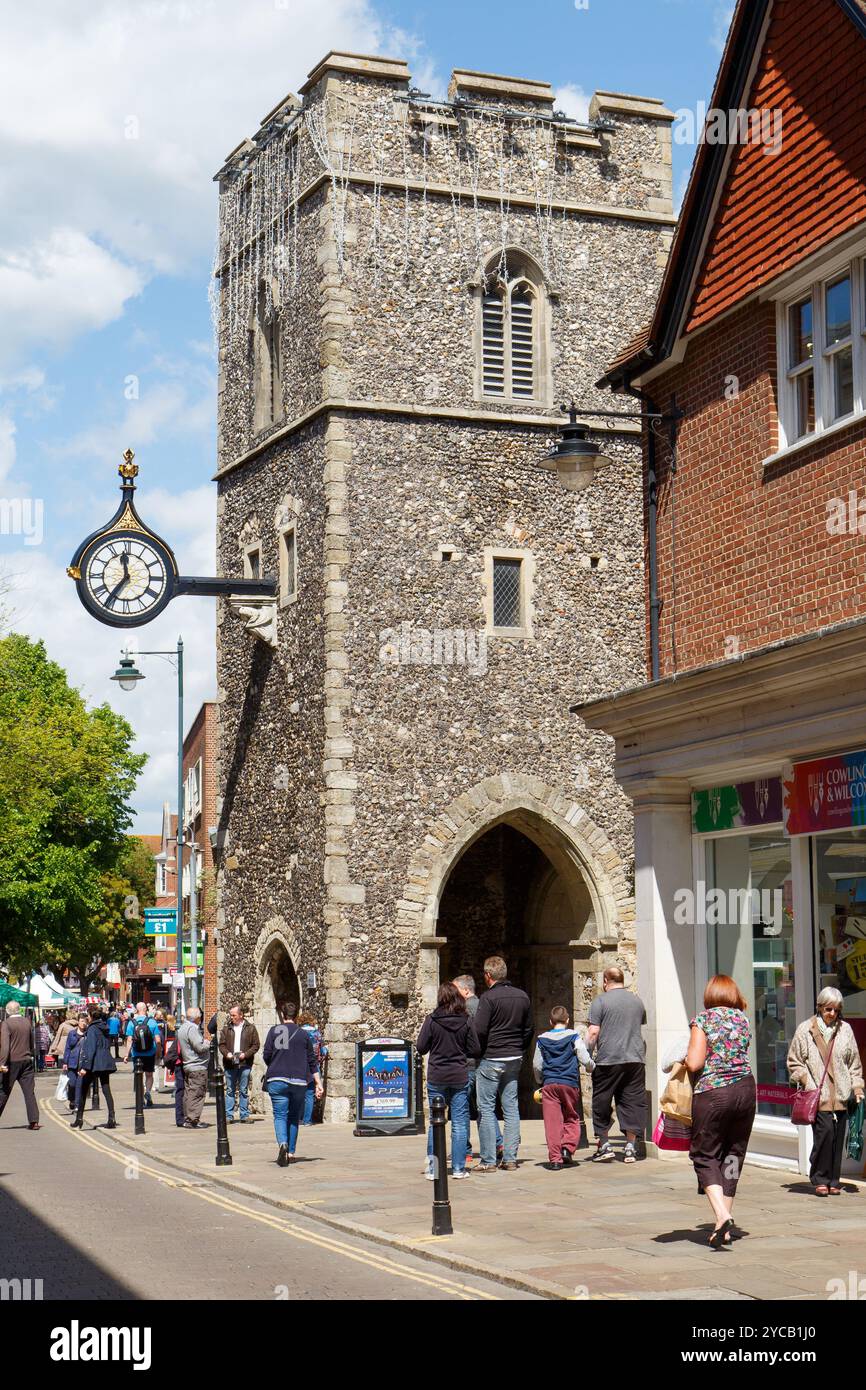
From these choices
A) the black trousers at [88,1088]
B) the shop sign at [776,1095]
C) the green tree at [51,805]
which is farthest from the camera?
the green tree at [51,805]

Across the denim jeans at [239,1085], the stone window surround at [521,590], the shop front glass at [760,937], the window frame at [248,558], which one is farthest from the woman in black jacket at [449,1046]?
the window frame at [248,558]

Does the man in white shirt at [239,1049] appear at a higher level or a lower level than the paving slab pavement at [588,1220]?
higher

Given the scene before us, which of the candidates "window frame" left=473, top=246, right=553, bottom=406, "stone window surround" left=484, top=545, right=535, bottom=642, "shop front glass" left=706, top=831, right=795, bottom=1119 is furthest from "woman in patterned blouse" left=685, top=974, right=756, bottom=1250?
"window frame" left=473, top=246, right=553, bottom=406

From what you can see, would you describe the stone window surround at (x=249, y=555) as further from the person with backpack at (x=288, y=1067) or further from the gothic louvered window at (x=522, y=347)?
the person with backpack at (x=288, y=1067)

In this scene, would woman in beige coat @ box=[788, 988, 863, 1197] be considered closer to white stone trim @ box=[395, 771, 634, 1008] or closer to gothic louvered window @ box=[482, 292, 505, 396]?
white stone trim @ box=[395, 771, 634, 1008]

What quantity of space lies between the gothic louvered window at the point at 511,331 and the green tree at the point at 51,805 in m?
18.7

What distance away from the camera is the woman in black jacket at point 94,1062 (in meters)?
24.3

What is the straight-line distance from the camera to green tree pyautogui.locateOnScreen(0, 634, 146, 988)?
43.1 m

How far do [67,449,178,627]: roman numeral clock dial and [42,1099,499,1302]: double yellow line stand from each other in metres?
9.48

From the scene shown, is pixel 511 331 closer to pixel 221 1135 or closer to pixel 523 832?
pixel 523 832

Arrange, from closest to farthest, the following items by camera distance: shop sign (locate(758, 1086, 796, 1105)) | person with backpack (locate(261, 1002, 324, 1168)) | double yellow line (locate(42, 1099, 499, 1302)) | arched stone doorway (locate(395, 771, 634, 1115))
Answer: double yellow line (locate(42, 1099, 499, 1302))
shop sign (locate(758, 1086, 796, 1105))
person with backpack (locate(261, 1002, 324, 1168))
arched stone doorway (locate(395, 771, 634, 1115))

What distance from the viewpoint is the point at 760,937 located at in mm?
15734

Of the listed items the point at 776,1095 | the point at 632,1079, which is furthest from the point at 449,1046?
the point at 776,1095

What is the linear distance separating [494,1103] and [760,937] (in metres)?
2.82
